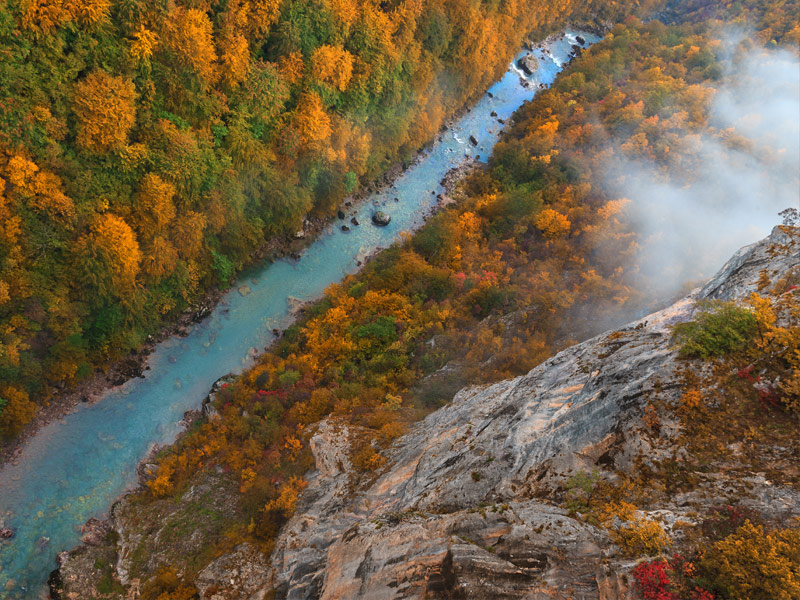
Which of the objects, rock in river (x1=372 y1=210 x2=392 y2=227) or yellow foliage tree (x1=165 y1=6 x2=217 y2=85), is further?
rock in river (x1=372 y1=210 x2=392 y2=227)

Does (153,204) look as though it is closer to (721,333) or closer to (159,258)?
(159,258)

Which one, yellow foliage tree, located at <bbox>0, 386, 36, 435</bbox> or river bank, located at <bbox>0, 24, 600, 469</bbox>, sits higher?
river bank, located at <bbox>0, 24, 600, 469</bbox>

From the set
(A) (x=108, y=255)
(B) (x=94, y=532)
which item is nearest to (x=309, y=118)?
(A) (x=108, y=255)

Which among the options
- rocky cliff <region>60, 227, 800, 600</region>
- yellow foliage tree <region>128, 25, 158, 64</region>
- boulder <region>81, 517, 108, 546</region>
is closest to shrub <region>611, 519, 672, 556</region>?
rocky cliff <region>60, 227, 800, 600</region>

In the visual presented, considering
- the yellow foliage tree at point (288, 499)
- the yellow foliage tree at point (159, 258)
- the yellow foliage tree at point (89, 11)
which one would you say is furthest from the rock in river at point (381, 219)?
the yellow foliage tree at point (288, 499)

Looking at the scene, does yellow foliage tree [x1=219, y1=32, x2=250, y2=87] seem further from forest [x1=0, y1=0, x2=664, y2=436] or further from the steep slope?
the steep slope

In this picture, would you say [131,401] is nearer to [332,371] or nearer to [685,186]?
[332,371]

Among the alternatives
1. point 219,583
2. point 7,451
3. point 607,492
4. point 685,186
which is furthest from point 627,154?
point 7,451

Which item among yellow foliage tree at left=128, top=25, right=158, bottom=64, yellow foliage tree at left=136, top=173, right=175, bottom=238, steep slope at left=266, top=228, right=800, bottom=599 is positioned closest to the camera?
steep slope at left=266, top=228, right=800, bottom=599
